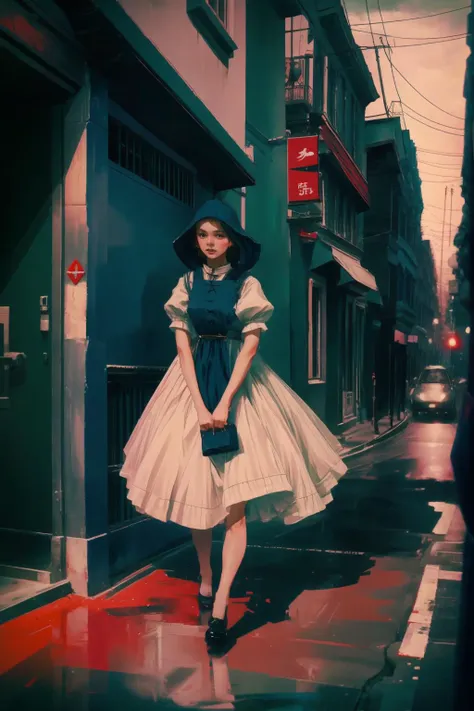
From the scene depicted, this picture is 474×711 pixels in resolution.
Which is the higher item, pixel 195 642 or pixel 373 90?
pixel 373 90

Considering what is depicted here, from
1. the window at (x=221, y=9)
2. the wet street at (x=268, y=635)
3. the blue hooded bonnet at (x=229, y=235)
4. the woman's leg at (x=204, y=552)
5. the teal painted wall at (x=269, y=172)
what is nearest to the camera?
the wet street at (x=268, y=635)

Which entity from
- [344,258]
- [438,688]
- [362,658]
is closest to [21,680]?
[362,658]

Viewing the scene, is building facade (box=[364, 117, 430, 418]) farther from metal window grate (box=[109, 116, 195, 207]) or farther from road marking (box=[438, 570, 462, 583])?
road marking (box=[438, 570, 462, 583])

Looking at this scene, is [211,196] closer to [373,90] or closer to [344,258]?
[344,258]

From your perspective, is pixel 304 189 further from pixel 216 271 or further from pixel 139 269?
pixel 216 271

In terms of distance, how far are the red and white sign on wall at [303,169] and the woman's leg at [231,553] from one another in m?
9.79

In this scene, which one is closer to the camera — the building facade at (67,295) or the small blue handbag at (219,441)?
the small blue handbag at (219,441)

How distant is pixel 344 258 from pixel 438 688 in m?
14.9

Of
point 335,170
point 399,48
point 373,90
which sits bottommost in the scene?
point 399,48

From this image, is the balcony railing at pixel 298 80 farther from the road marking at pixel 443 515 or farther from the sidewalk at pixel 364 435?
the road marking at pixel 443 515

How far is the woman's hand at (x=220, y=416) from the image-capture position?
12.7 feet

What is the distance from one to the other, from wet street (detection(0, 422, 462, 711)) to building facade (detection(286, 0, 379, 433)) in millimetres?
8112

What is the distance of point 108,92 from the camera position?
201 inches

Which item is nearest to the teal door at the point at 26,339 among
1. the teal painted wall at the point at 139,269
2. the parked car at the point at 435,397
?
the teal painted wall at the point at 139,269
